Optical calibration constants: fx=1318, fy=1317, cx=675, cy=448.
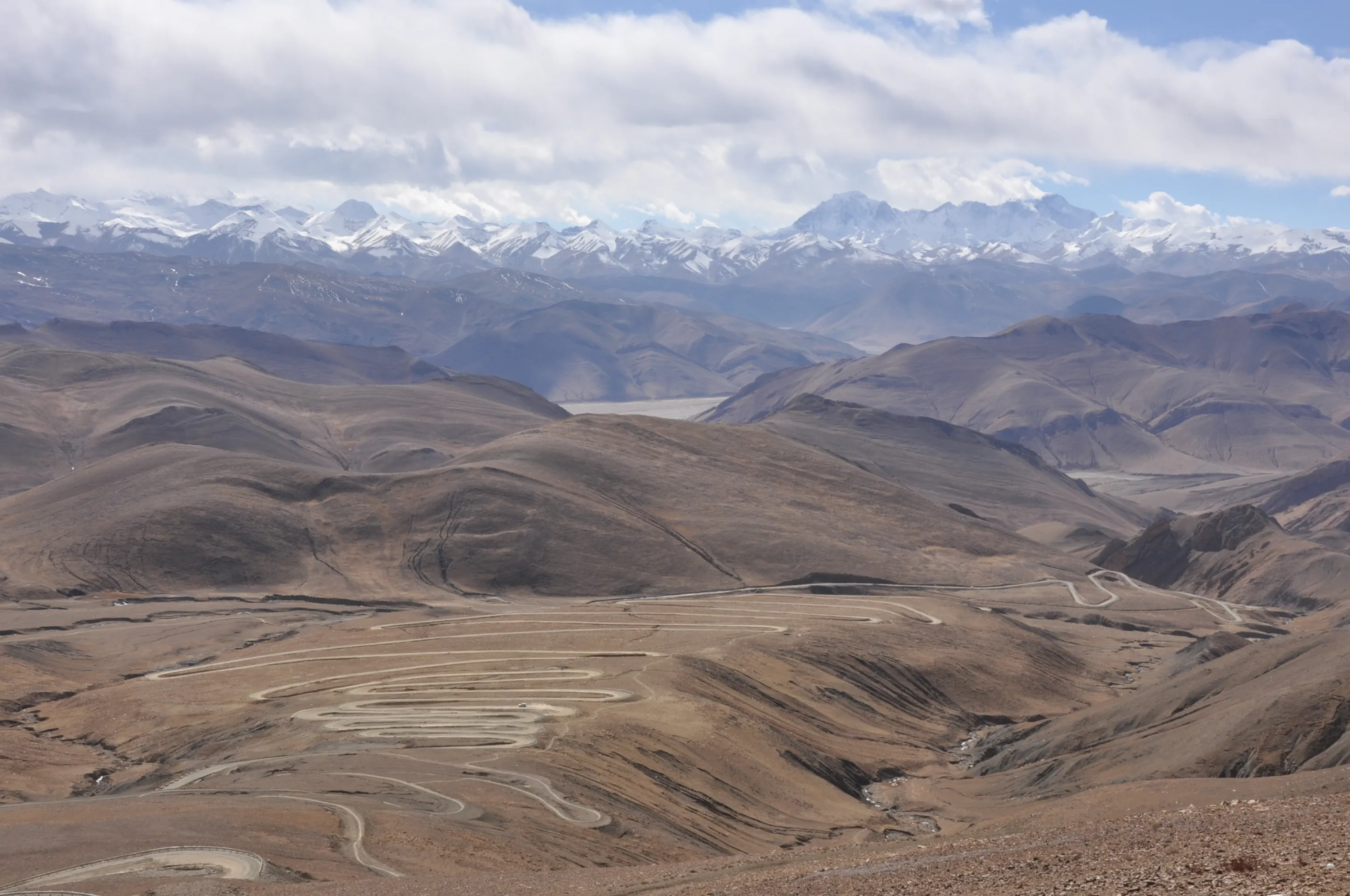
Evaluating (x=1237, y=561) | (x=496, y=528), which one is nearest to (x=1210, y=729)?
(x=496, y=528)

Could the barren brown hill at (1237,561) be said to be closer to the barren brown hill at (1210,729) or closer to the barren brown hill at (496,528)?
the barren brown hill at (496,528)

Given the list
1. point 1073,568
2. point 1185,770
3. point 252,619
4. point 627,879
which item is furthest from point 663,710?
point 1073,568

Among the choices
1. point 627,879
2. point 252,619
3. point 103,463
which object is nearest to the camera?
point 627,879

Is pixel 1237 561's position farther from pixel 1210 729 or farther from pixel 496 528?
pixel 1210 729

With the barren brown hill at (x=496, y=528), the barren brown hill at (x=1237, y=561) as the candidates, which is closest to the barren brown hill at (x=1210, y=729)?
the barren brown hill at (x=496, y=528)

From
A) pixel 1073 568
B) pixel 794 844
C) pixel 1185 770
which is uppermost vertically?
pixel 1185 770

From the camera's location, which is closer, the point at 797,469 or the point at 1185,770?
the point at 1185,770

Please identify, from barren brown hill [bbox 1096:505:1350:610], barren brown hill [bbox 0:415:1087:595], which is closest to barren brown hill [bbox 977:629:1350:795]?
barren brown hill [bbox 0:415:1087:595]

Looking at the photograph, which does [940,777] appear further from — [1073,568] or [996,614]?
[1073,568]

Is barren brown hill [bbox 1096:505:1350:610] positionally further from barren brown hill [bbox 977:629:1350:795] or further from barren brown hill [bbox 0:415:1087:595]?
barren brown hill [bbox 977:629:1350:795]
